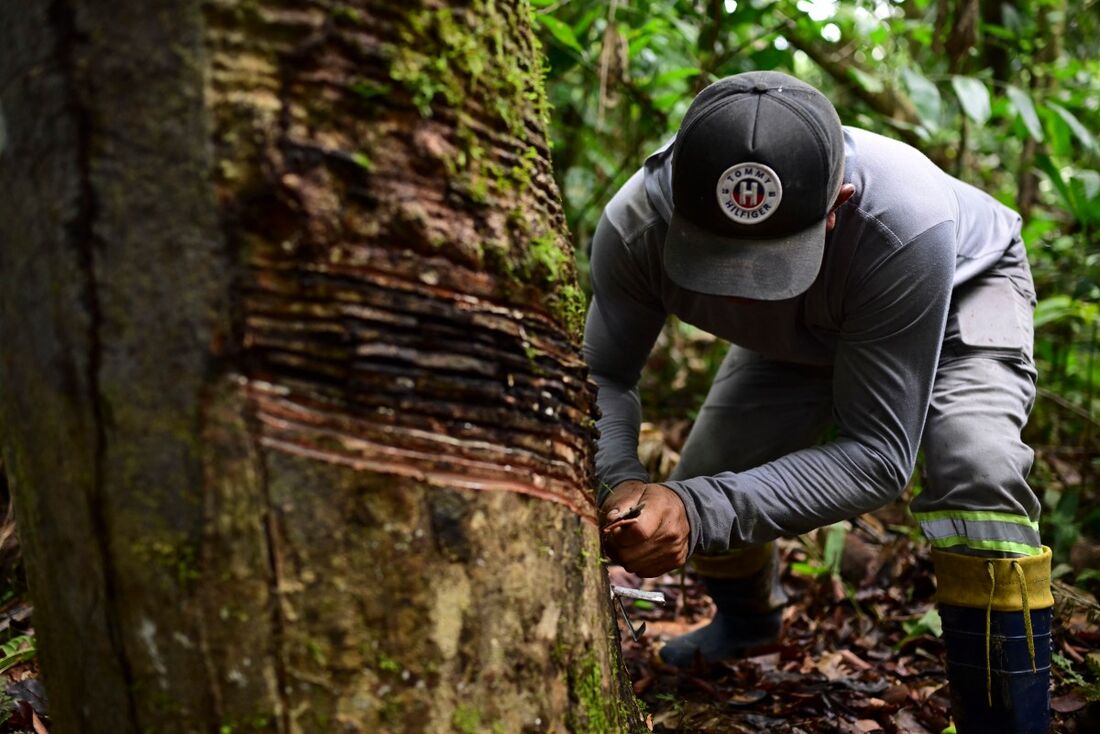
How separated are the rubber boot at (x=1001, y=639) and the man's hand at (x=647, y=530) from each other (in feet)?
2.69

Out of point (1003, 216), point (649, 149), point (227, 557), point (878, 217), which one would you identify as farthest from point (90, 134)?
point (649, 149)

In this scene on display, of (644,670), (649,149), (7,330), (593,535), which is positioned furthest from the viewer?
(649,149)

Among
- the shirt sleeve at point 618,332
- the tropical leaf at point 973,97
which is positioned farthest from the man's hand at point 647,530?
the tropical leaf at point 973,97

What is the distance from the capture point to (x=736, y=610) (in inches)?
133

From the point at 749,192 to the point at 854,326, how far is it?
0.50 meters

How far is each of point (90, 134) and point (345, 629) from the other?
702mm

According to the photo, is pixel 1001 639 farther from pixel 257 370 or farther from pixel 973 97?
pixel 973 97

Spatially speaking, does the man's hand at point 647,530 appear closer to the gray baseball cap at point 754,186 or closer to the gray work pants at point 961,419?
the gray baseball cap at point 754,186

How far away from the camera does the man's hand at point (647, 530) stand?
2055mm

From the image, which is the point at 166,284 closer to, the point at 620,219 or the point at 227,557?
the point at 227,557

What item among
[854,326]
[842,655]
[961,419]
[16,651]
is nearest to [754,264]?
[854,326]

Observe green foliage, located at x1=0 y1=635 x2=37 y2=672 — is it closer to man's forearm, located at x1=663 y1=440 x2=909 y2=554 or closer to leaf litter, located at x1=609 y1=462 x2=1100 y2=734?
leaf litter, located at x1=609 y1=462 x2=1100 y2=734

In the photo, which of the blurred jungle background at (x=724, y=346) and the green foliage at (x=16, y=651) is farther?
the blurred jungle background at (x=724, y=346)

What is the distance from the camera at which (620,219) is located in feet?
8.55
